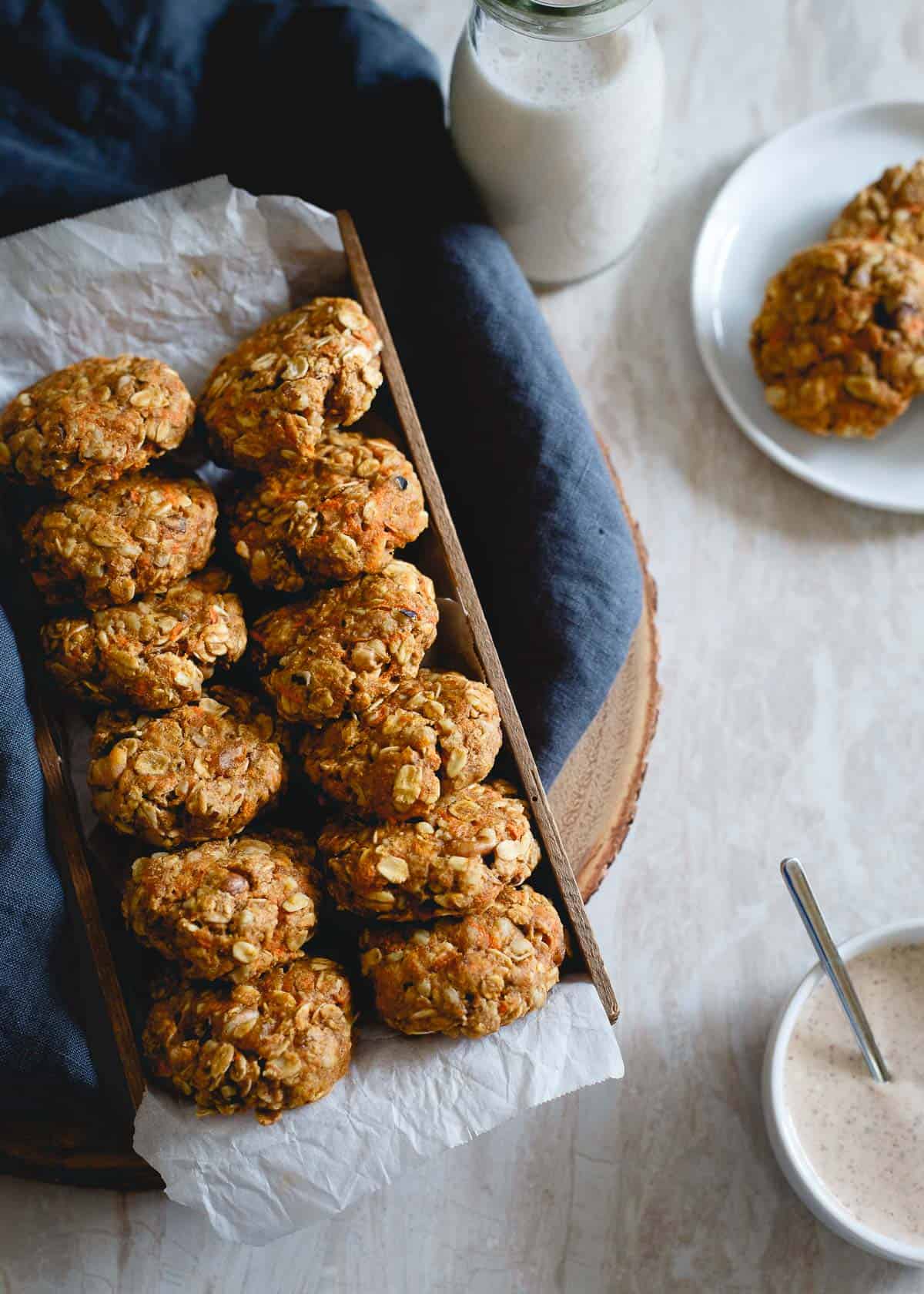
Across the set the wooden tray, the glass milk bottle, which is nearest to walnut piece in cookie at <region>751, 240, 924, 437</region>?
the glass milk bottle

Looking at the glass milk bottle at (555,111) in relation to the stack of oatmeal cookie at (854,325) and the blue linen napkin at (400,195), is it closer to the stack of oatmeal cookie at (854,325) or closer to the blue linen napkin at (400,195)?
the blue linen napkin at (400,195)

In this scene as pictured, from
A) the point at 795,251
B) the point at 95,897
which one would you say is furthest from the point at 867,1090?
the point at 795,251

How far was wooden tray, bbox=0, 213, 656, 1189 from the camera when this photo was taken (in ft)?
4.45

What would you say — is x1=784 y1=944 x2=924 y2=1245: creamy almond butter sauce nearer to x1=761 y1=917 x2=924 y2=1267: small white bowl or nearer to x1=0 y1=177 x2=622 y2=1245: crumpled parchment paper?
x1=761 y1=917 x2=924 y2=1267: small white bowl

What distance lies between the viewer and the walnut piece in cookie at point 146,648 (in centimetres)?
133

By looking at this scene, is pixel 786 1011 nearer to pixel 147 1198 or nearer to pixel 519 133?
pixel 147 1198

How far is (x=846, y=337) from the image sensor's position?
1.75 m

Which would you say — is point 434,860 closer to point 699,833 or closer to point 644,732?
point 644,732

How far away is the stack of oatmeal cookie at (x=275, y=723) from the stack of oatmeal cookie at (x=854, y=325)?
68 cm

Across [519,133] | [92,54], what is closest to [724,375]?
[519,133]

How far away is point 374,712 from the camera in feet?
4.37

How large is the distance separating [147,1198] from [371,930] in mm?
580

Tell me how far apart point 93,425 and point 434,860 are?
1.98 ft

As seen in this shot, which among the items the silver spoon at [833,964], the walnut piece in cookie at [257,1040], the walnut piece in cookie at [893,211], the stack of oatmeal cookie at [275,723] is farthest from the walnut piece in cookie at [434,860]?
the walnut piece in cookie at [893,211]
